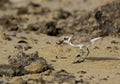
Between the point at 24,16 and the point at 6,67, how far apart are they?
8876mm

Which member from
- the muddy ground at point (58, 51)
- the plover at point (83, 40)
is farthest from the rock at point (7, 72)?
the plover at point (83, 40)

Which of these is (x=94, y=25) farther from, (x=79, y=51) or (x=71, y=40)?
(x=71, y=40)

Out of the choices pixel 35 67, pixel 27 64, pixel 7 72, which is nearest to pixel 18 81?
pixel 7 72

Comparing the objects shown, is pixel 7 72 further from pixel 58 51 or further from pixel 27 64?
→ pixel 58 51

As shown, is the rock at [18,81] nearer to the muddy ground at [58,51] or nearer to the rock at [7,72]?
the muddy ground at [58,51]

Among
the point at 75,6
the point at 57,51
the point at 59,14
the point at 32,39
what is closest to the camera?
the point at 57,51

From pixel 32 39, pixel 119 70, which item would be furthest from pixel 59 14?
pixel 119 70

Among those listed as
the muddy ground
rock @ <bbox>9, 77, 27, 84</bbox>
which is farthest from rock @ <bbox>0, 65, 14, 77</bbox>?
rock @ <bbox>9, 77, 27, 84</bbox>

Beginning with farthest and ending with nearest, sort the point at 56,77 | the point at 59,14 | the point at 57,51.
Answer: the point at 59,14, the point at 57,51, the point at 56,77

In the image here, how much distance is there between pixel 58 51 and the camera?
11.4 m

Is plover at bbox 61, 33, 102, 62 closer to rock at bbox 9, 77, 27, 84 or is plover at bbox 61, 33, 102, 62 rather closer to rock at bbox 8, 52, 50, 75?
rock at bbox 8, 52, 50, 75

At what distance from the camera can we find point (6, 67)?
32.2 ft

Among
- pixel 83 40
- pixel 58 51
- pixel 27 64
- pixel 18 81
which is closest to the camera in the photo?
pixel 18 81

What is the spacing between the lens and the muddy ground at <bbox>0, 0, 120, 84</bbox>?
9430mm
